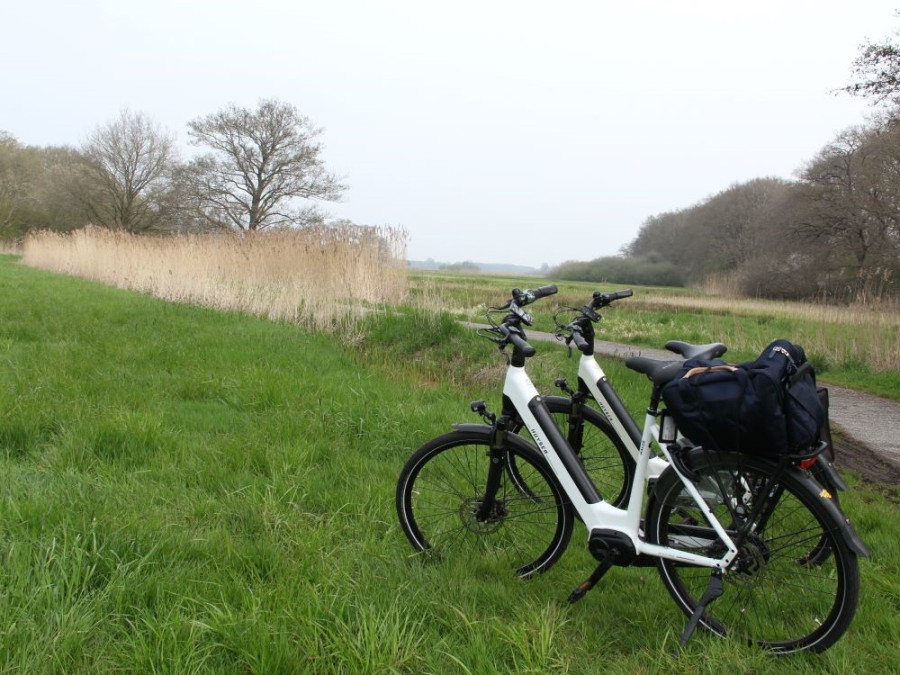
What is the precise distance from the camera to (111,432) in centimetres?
409

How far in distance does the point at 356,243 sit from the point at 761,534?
10129mm

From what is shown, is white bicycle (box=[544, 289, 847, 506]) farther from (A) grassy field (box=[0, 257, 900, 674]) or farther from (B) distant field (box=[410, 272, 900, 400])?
(B) distant field (box=[410, 272, 900, 400])

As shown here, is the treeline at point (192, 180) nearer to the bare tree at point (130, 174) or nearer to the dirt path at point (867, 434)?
the bare tree at point (130, 174)

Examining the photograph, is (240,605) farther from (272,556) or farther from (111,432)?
(111,432)

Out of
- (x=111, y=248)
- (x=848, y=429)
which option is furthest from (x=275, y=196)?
(x=848, y=429)

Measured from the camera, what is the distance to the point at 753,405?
2068 millimetres

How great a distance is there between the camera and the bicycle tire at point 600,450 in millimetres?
3324

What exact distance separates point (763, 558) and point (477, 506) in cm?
126

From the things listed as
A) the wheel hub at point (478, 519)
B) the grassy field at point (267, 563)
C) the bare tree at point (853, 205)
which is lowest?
the grassy field at point (267, 563)

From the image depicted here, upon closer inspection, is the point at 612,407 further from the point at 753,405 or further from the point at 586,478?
the point at 753,405

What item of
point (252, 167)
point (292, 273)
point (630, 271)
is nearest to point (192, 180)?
point (252, 167)

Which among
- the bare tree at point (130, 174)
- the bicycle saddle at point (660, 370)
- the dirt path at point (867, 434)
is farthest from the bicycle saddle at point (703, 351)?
the bare tree at point (130, 174)

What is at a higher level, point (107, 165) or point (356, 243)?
point (107, 165)

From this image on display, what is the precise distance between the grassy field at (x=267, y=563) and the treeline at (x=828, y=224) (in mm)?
8643
